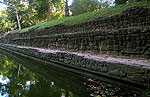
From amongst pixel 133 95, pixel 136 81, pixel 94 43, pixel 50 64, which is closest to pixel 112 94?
pixel 133 95

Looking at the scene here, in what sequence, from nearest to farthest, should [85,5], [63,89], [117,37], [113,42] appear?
[63,89] < [117,37] < [113,42] < [85,5]

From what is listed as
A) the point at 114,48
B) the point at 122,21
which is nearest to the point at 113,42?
the point at 114,48

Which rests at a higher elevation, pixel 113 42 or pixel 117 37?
pixel 117 37

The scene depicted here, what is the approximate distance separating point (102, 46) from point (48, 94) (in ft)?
8.47

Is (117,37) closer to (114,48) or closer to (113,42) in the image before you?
(113,42)

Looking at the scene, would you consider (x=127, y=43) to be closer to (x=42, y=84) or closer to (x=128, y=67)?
(x=128, y=67)

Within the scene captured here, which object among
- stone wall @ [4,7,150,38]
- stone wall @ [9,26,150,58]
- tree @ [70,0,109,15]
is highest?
tree @ [70,0,109,15]

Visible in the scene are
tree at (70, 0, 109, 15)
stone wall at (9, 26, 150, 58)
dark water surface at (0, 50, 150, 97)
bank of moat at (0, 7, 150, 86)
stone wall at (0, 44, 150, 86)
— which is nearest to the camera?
stone wall at (0, 44, 150, 86)

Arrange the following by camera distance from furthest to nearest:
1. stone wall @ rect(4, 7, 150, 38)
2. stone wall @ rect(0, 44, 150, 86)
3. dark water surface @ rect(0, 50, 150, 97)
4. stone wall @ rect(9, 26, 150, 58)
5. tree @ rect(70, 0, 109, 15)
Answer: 1. tree @ rect(70, 0, 109, 15)
2. stone wall @ rect(4, 7, 150, 38)
3. stone wall @ rect(9, 26, 150, 58)
4. dark water surface @ rect(0, 50, 150, 97)
5. stone wall @ rect(0, 44, 150, 86)

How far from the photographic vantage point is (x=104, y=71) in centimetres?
324

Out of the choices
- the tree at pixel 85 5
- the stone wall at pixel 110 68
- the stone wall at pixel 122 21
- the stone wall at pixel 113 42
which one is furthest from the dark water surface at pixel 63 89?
the tree at pixel 85 5

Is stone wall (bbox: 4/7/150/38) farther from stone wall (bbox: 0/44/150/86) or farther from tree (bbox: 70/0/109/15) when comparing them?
tree (bbox: 70/0/109/15)

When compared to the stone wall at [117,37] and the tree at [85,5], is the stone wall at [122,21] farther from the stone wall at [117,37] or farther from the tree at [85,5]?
the tree at [85,5]

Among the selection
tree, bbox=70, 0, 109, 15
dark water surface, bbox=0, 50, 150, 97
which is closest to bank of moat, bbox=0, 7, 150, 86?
dark water surface, bbox=0, 50, 150, 97
